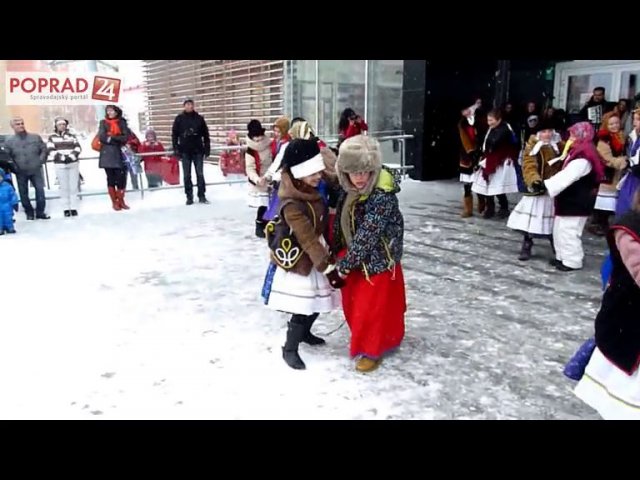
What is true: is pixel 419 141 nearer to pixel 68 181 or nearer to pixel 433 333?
pixel 68 181

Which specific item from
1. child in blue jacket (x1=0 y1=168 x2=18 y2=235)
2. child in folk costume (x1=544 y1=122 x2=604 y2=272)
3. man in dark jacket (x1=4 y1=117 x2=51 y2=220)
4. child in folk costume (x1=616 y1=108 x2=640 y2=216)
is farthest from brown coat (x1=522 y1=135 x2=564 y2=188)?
man in dark jacket (x1=4 y1=117 x2=51 y2=220)

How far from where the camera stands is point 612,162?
20.5 feet

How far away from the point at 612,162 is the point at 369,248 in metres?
4.34

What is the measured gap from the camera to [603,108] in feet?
33.9

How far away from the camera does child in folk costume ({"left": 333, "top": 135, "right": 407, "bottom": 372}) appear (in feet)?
10.4

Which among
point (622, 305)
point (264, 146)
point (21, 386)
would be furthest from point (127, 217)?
point (622, 305)

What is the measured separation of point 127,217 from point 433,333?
5837 millimetres

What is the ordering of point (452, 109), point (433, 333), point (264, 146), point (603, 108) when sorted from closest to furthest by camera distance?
point (433, 333) → point (264, 146) → point (603, 108) → point (452, 109)

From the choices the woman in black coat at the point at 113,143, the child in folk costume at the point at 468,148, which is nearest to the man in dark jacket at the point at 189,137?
the woman in black coat at the point at 113,143

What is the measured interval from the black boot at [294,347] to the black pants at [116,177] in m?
6.18

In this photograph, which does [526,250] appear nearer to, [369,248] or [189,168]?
[369,248]

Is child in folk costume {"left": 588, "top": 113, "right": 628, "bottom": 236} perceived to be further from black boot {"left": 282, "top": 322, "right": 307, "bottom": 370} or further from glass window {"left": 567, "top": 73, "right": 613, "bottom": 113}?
glass window {"left": 567, "top": 73, "right": 613, "bottom": 113}

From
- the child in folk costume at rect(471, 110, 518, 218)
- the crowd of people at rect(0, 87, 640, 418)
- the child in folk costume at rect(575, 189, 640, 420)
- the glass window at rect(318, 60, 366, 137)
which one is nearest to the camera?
the child in folk costume at rect(575, 189, 640, 420)

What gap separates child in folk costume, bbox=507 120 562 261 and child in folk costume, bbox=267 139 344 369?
2.94 m
